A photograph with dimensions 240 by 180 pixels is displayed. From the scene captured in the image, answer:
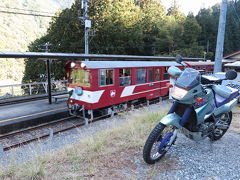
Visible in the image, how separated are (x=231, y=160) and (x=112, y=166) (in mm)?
2147

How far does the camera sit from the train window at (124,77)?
10.5 m

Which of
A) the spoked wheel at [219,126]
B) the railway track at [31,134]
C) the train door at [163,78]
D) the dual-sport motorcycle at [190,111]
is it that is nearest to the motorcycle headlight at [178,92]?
the dual-sport motorcycle at [190,111]

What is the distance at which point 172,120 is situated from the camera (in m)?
3.35

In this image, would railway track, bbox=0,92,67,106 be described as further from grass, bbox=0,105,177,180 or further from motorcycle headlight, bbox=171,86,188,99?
motorcycle headlight, bbox=171,86,188,99

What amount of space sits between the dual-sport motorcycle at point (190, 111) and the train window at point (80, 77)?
6.19 m

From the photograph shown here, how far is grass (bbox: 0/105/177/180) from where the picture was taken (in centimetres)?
301

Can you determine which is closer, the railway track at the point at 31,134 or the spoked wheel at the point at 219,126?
the spoked wheel at the point at 219,126

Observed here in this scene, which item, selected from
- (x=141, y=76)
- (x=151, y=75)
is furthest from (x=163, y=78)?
(x=141, y=76)

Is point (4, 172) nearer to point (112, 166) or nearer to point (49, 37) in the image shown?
point (112, 166)

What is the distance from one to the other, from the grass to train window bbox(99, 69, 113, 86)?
17.6 feet

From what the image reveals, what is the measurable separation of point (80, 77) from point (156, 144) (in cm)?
691

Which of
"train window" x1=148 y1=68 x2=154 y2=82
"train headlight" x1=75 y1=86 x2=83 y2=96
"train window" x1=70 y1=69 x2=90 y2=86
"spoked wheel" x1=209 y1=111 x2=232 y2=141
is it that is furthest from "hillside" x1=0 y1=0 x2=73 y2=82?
"spoked wheel" x1=209 y1=111 x2=232 y2=141

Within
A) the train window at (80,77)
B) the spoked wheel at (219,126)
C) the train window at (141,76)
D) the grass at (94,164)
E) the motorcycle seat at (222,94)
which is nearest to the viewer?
the grass at (94,164)

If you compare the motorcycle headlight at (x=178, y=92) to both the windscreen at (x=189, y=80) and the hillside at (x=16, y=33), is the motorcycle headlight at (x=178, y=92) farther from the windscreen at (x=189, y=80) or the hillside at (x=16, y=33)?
the hillside at (x=16, y=33)
